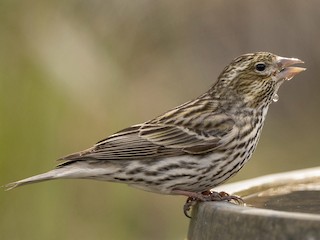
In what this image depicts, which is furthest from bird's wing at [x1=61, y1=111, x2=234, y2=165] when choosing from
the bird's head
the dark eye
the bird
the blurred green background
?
the blurred green background

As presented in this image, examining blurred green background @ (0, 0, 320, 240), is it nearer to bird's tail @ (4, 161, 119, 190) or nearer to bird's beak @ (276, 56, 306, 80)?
bird's tail @ (4, 161, 119, 190)

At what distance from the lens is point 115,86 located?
9.70 metres

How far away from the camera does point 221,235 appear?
4.79m

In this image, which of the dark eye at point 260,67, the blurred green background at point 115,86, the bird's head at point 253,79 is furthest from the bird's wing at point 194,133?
the blurred green background at point 115,86

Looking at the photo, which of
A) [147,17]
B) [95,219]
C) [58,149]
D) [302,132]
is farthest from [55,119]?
[302,132]

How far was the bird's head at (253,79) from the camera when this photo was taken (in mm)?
6602

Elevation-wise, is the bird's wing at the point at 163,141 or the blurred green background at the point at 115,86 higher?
the blurred green background at the point at 115,86

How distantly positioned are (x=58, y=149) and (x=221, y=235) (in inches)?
156

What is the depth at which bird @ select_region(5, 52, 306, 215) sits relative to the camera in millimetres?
6195

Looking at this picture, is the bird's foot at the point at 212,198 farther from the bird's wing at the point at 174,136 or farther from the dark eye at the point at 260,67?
the dark eye at the point at 260,67

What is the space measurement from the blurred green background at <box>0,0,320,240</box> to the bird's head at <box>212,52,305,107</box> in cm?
201

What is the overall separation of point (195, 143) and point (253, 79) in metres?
0.59

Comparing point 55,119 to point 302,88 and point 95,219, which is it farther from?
point 302,88

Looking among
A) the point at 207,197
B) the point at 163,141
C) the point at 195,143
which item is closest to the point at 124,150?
the point at 163,141
